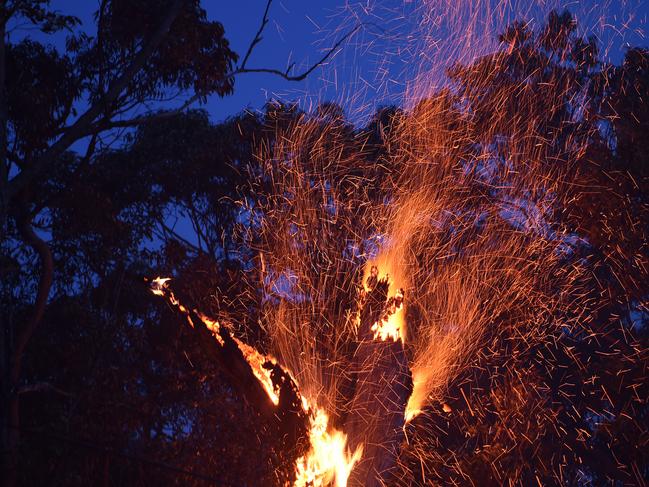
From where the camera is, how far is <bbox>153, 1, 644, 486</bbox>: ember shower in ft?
24.4

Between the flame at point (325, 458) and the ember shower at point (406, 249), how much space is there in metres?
0.01

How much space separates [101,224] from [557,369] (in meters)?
9.70

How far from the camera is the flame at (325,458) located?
284 inches

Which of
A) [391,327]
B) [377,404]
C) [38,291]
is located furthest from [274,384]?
[38,291]

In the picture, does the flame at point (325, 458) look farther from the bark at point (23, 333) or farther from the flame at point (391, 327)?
the bark at point (23, 333)

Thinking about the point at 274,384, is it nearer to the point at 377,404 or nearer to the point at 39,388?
the point at 377,404

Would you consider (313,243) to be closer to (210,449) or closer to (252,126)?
(210,449)

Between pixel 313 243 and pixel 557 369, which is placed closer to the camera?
pixel 313 243

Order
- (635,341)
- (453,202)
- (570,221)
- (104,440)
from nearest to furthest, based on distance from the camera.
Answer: (104,440) → (453,202) → (570,221) → (635,341)

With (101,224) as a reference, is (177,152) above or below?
above

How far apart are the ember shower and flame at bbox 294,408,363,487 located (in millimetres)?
13

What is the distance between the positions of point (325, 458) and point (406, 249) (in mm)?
2427

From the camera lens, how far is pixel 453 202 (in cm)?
970

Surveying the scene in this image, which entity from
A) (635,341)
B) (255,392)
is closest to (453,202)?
(255,392)
